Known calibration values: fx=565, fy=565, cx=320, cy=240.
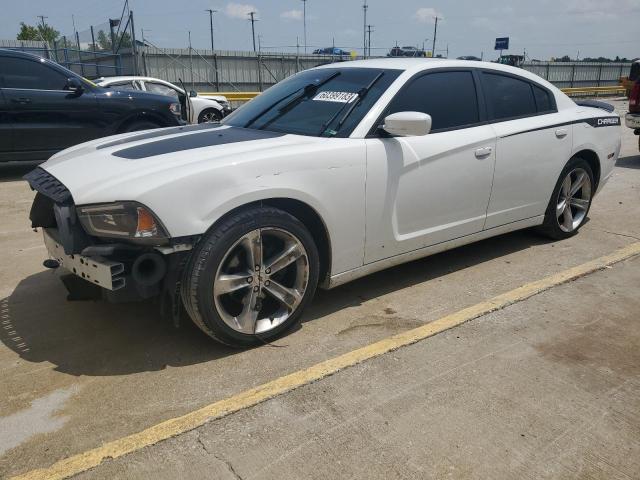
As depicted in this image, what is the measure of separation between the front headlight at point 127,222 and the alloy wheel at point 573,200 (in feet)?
12.0

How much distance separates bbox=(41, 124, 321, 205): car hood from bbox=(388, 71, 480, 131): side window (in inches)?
31.2

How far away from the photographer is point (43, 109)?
7.58m

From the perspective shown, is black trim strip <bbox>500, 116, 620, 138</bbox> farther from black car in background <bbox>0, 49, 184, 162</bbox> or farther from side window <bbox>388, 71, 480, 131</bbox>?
black car in background <bbox>0, 49, 184, 162</bbox>

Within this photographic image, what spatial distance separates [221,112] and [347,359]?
12.2 metres

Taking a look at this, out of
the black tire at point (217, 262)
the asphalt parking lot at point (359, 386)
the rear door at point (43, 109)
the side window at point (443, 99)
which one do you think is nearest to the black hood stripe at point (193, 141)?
the black tire at point (217, 262)

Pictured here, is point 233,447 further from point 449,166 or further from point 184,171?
point 449,166

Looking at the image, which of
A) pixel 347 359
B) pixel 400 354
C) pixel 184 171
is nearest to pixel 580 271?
pixel 400 354

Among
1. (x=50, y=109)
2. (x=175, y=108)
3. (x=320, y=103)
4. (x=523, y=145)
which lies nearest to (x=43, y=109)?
(x=50, y=109)

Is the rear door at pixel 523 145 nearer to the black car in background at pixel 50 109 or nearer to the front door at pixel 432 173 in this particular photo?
the front door at pixel 432 173

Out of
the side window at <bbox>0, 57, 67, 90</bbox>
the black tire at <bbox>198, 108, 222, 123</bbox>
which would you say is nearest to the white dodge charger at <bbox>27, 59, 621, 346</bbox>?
the side window at <bbox>0, 57, 67, 90</bbox>

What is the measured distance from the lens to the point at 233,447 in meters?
2.35

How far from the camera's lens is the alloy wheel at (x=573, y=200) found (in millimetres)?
5012

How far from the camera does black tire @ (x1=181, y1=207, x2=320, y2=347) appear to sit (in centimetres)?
282

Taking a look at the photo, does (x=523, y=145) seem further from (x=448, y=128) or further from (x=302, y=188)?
(x=302, y=188)
